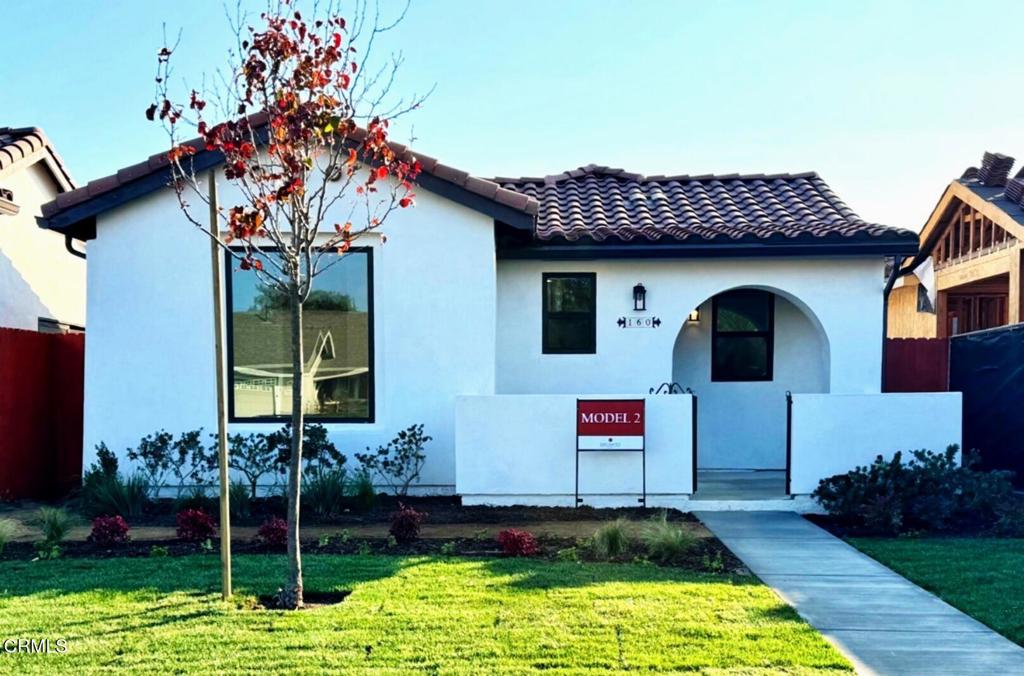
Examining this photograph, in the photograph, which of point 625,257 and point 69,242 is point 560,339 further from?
point 69,242

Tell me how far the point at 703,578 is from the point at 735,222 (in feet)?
20.9

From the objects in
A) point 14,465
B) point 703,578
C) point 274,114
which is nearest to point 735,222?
point 703,578

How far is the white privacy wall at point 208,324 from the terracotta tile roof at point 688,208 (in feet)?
5.08

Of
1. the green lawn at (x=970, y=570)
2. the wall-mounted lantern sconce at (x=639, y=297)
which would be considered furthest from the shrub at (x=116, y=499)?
the green lawn at (x=970, y=570)

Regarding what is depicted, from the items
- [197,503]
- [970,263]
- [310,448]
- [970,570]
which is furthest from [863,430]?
[970,263]

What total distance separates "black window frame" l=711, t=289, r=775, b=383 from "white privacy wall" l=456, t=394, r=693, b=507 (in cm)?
275

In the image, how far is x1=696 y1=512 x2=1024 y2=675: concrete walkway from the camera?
4.63 m

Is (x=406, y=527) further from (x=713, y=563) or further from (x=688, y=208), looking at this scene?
(x=688, y=208)

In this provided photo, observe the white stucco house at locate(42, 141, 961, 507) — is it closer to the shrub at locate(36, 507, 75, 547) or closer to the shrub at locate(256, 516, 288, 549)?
the shrub at locate(36, 507, 75, 547)

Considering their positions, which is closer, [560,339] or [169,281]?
[169,281]

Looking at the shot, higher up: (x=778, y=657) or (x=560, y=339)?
(x=560, y=339)

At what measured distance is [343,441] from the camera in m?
9.80

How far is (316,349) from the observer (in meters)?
9.98

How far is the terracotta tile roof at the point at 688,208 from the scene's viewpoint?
1035 cm
